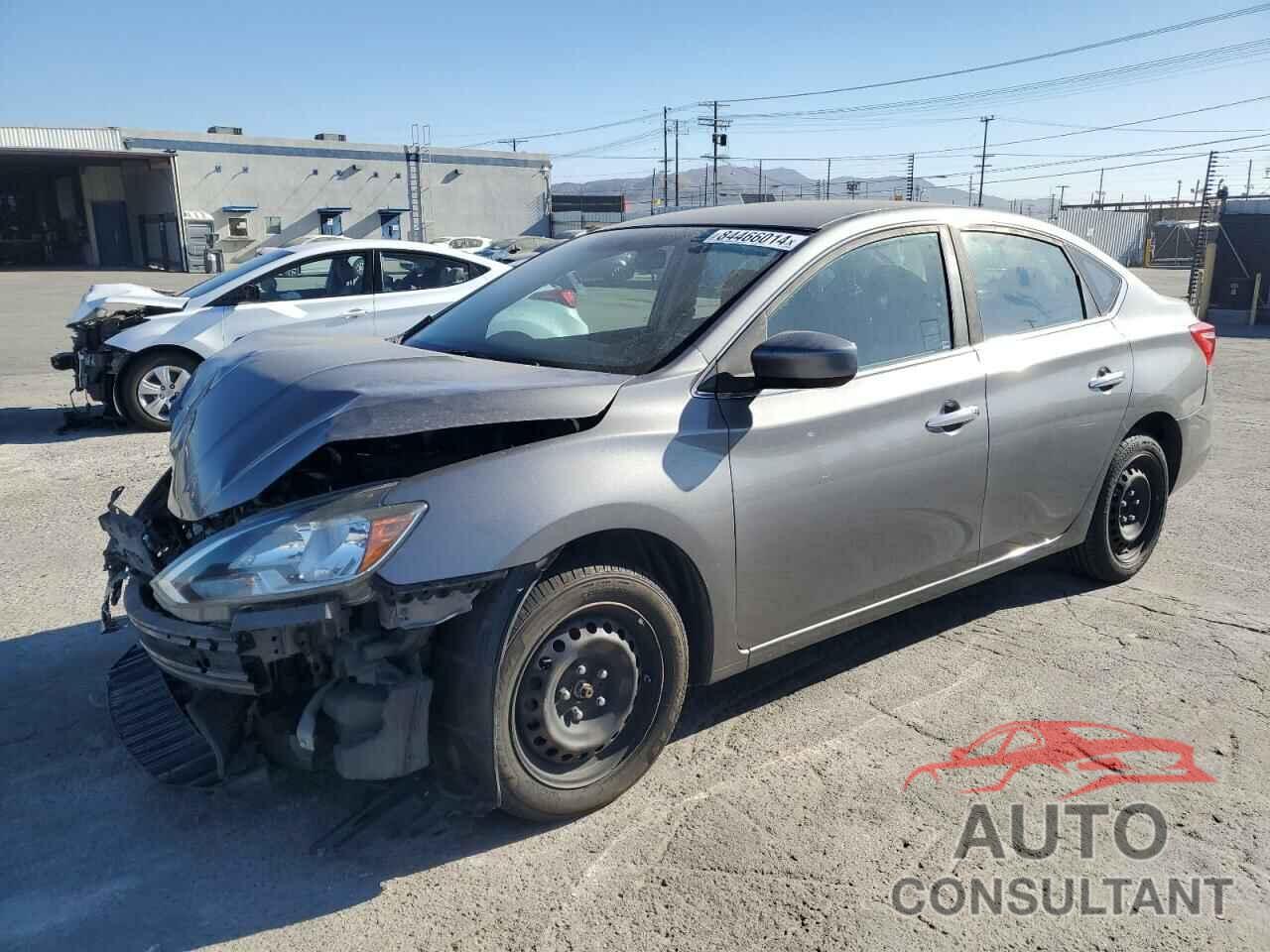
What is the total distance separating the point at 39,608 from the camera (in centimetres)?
466

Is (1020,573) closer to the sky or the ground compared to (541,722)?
closer to the ground

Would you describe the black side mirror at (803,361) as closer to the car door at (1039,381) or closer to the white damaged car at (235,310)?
the car door at (1039,381)

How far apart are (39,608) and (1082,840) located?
14.8 feet

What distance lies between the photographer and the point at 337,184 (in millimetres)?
51094

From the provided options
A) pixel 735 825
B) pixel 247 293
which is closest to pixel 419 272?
pixel 247 293

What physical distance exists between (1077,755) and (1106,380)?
6.02 ft

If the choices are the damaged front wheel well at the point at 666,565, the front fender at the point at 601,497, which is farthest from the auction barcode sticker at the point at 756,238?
the damaged front wheel well at the point at 666,565

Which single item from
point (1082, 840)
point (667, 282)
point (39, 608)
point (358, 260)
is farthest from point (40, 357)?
point (1082, 840)

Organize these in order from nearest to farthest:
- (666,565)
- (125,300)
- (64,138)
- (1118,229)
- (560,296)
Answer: (666,565), (560,296), (125,300), (64,138), (1118,229)

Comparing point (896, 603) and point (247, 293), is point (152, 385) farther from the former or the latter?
point (896, 603)

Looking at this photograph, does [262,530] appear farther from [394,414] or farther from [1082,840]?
[1082,840]

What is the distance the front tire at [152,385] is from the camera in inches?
340

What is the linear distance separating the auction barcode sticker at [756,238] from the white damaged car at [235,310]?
5.34 m

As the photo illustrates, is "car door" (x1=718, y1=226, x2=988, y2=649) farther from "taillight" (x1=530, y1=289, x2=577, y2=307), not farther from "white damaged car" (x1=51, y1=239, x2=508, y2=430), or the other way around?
"white damaged car" (x1=51, y1=239, x2=508, y2=430)
